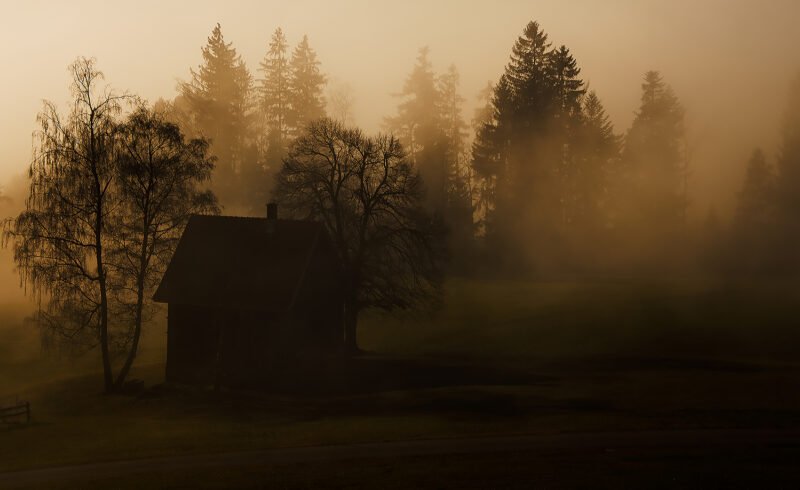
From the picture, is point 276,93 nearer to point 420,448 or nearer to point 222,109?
point 222,109

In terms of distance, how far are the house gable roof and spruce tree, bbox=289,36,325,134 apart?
48805 mm

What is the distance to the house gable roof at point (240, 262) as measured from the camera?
140 feet

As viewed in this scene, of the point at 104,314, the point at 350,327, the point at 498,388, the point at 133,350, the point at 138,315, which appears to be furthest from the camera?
the point at 350,327

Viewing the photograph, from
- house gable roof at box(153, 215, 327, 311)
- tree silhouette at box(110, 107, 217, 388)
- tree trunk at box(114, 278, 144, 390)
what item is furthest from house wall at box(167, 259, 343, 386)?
tree silhouette at box(110, 107, 217, 388)

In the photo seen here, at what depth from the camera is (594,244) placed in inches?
3413

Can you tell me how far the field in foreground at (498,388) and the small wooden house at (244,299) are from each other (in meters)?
2.76

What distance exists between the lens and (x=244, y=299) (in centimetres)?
4253

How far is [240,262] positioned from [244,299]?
2463mm

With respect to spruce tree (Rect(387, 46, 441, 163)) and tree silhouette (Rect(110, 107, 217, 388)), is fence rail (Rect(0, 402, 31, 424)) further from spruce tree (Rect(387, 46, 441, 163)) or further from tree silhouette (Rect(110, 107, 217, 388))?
spruce tree (Rect(387, 46, 441, 163))

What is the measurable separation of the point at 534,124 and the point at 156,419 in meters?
59.6

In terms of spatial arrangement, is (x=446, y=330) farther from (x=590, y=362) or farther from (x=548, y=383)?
(x=548, y=383)

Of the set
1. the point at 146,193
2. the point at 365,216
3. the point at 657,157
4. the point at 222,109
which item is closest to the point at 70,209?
the point at 146,193

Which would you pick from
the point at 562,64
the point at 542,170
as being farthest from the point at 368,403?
the point at 562,64

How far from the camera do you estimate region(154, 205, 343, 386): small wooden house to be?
1686 inches
